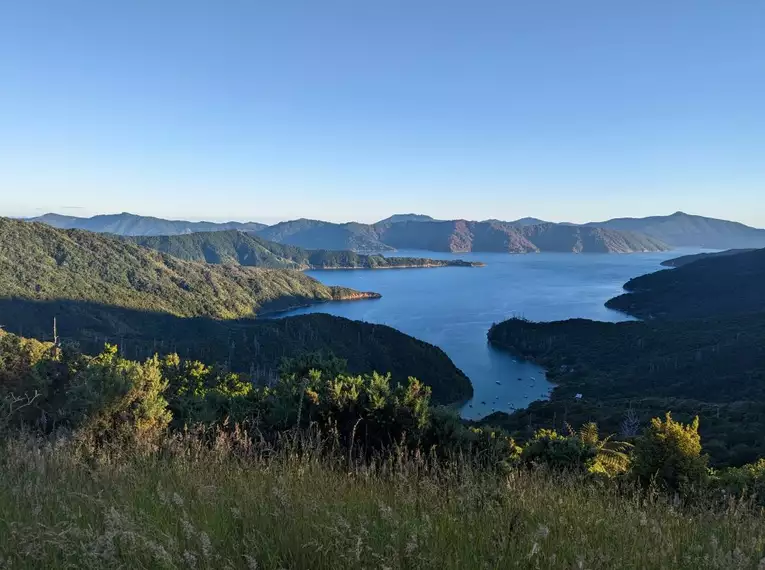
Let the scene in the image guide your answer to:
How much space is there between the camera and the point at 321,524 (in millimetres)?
2793

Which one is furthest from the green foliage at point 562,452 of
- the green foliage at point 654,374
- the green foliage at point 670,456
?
the green foliage at point 654,374

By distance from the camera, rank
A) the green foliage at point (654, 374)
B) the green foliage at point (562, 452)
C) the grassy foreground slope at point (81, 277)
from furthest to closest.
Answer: the grassy foreground slope at point (81, 277) < the green foliage at point (654, 374) < the green foliage at point (562, 452)

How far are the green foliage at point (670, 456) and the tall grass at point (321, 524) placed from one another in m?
11.0

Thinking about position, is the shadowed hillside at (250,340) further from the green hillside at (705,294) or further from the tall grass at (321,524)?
the green hillside at (705,294)

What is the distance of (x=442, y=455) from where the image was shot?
11422 mm

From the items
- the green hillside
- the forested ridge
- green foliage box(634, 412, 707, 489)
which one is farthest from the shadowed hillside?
the green hillside

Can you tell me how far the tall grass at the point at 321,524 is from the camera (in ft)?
8.30

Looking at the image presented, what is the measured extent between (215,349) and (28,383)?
10202 cm

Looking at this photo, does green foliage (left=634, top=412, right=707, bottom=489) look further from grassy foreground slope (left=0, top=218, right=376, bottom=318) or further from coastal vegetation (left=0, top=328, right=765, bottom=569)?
grassy foreground slope (left=0, top=218, right=376, bottom=318)

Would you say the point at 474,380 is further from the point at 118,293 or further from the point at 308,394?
the point at 118,293

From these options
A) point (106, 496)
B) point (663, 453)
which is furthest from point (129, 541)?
point (663, 453)

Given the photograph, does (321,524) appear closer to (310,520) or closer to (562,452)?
(310,520)

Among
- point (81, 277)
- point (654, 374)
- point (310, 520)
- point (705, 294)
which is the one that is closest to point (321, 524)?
point (310, 520)

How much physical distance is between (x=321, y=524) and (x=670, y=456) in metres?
14.4
